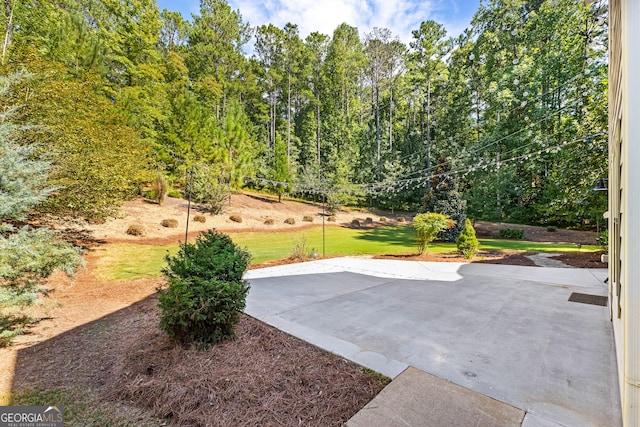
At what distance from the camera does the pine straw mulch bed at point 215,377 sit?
1.88m

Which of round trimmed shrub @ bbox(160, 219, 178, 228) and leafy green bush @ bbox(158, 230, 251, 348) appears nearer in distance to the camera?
leafy green bush @ bbox(158, 230, 251, 348)

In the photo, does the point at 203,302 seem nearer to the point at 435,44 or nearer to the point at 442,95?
the point at 435,44

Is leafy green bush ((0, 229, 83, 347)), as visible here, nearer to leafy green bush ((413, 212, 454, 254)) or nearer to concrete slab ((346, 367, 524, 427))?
concrete slab ((346, 367, 524, 427))

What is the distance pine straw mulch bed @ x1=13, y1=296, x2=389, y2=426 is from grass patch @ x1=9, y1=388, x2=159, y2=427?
5cm

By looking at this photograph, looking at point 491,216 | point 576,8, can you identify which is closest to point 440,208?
point 491,216

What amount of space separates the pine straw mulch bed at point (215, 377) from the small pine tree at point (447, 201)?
1209cm

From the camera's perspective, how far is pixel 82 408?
211 centimetres

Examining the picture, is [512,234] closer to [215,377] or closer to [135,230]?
[215,377]

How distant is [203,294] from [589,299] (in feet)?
17.2

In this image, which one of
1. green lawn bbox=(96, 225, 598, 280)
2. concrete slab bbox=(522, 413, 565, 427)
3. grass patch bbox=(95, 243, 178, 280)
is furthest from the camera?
green lawn bbox=(96, 225, 598, 280)

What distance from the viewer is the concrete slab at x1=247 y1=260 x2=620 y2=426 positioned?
1980 millimetres

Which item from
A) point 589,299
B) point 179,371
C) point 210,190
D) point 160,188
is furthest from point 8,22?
point 589,299

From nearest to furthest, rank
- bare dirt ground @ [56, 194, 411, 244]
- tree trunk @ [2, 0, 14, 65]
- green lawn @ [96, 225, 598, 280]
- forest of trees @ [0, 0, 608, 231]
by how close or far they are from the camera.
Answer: green lawn @ [96, 225, 598, 280] < forest of trees @ [0, 0, 608, 231] < tree trunk @ [2, 0, 14, 65] < bare dirt ground @ [56, 194, 411, 244]

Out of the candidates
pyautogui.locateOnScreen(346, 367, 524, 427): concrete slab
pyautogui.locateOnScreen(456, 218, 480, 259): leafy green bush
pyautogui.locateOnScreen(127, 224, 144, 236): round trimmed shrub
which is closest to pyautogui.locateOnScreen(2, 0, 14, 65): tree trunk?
pyautogui.locateOnScreen(127, 224, 144, 236): round trimmed shrub
